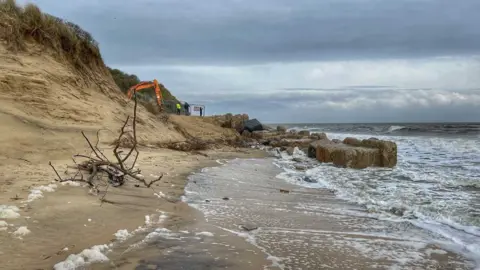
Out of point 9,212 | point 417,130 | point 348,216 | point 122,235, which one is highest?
point 417,130

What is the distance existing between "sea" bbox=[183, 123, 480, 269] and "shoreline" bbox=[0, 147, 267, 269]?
65 centimetres

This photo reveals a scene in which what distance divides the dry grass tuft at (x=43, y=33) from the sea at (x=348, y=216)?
7251mm

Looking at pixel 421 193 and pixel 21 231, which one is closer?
pixel 21 231

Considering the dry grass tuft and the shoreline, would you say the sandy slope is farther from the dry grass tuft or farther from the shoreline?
the dry grass tuft

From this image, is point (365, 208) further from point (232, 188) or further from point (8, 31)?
point (8, 31)

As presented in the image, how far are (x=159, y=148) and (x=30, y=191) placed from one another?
8825 millimetres

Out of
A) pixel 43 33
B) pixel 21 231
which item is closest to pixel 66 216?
pixel 21 231

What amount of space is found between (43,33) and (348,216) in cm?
1200

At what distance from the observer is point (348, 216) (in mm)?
6602

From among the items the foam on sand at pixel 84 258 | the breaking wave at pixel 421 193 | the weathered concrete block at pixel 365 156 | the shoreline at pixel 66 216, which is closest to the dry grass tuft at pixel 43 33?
the shoreline at pixel 66 216

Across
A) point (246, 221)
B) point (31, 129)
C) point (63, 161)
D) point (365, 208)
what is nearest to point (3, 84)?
point (31, 129)

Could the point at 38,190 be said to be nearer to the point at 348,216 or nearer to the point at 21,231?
the point at 21,231

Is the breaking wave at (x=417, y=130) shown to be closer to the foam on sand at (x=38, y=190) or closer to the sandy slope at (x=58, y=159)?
the sandy slope at (x=58, y=159)

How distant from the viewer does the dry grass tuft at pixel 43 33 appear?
1277cm
